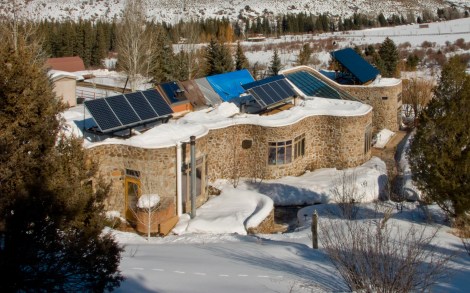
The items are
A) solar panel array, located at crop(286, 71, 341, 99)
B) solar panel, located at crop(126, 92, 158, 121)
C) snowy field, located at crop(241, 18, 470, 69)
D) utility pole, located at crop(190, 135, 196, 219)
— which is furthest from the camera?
snowy field, located at crop(241, 18, 470, 69)

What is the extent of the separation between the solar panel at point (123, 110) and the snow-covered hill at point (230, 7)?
94.3 metres

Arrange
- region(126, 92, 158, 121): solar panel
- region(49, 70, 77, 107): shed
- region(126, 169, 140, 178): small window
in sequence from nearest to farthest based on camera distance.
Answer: region(126, 169, 140, 178): small window
region(126, 92, 158, 121): solar panel
region(49, 70, 77, 107): shed

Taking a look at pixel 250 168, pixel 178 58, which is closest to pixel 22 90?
pixel 250 168

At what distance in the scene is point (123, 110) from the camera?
17.3 metres

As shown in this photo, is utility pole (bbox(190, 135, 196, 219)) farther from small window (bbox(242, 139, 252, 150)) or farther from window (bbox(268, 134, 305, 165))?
window (bbox(268, 134, 305, 165))

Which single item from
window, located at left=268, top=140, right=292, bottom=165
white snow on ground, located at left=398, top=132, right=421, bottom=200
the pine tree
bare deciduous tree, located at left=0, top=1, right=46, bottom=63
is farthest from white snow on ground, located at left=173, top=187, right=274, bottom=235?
the pine tree

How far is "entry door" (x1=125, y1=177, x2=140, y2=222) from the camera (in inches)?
656

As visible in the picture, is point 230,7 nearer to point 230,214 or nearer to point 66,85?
point 66,85

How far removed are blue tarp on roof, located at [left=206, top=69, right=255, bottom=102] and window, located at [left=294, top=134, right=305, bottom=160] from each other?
424 centimetres

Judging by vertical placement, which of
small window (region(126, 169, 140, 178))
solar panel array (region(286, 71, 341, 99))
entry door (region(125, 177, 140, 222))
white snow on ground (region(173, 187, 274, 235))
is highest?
solar panel array (region(286, 71, 341, 99))

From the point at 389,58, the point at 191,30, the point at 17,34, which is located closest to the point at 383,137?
the point at 389,58

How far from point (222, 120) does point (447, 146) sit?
344 inches

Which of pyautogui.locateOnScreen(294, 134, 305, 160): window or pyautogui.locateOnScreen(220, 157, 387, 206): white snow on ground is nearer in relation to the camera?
pyautogui.locateOnScreen(220, 157, 387, 206): white snow on ground

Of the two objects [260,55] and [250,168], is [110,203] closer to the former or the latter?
[250,168]
